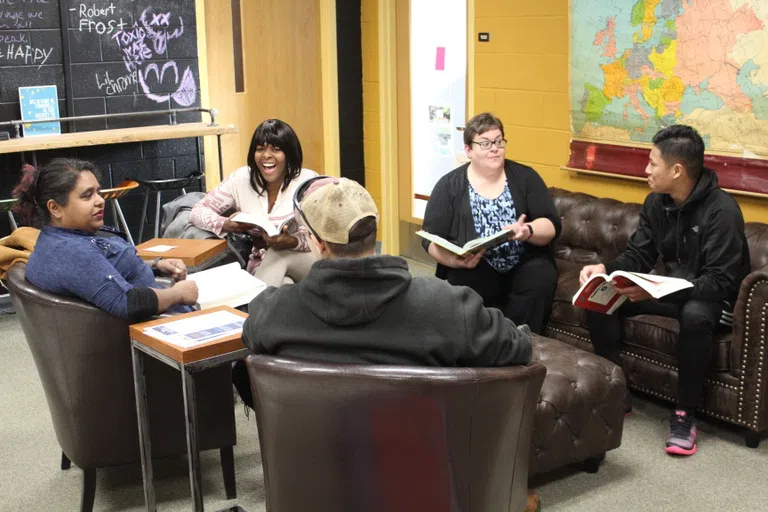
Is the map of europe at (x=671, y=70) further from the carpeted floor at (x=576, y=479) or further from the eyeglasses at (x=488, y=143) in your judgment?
the carpeted floor at (x=576, y=479)

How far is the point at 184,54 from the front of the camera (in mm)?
6195

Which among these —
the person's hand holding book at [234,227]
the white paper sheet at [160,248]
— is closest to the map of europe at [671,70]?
the person's hand holding book at [234,227]

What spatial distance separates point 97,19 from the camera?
5867mm

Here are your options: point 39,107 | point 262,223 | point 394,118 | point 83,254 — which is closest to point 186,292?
point 83,254

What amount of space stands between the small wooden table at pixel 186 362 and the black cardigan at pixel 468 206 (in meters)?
1.48

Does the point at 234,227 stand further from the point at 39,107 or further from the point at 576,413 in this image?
the point at 39,107

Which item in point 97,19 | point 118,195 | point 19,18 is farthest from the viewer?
point 97,19

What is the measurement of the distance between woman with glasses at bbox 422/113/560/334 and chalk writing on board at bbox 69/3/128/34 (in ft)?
9.07

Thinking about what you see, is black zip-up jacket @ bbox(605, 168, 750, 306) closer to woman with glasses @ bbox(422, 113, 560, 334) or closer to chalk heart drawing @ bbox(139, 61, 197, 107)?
woman with glasses @ bbox(422, 113, 560, 334)

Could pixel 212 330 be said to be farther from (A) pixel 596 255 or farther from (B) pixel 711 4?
(B) pixel 711 4

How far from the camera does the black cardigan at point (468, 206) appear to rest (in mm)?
4164

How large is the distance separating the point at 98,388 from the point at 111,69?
3509 mm

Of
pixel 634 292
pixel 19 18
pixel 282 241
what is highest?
pixel 19 18

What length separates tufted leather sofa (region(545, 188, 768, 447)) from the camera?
3.43 m
